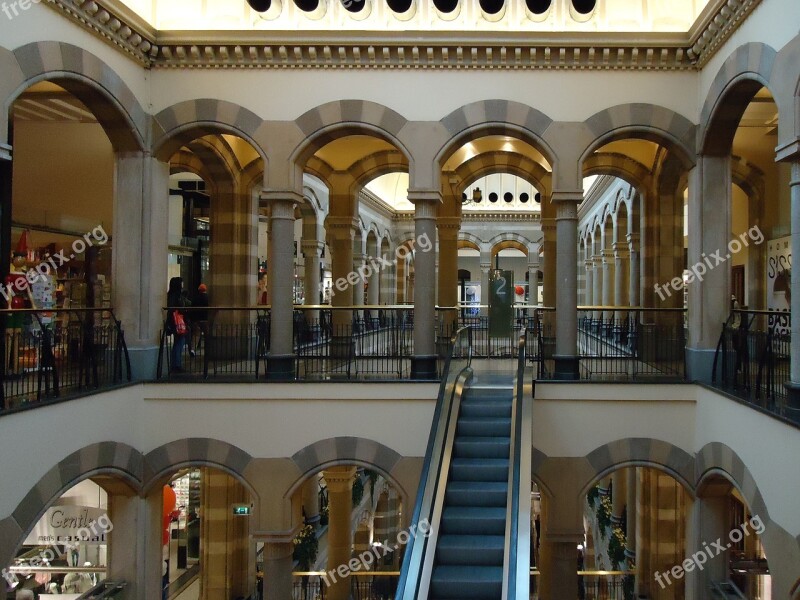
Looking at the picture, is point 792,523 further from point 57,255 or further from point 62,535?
point 57,255

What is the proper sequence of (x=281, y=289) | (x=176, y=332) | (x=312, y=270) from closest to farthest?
(x=281, y=289), (x=176, y=332), (x=312, y=270)

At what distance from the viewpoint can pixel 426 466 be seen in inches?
313

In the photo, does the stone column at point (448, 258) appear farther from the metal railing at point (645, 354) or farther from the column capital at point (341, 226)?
the metal railing at point (645, 354)

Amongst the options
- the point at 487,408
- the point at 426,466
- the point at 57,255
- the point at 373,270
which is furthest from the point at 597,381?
the point at 373,270

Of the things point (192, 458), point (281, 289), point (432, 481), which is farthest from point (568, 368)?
point (192, 458)

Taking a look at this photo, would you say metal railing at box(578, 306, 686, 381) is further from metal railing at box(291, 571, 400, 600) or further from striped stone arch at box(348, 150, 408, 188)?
metal railing at box(291, 571, 400, 600)

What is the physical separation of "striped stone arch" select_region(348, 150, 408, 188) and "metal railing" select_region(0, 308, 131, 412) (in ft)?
23.4

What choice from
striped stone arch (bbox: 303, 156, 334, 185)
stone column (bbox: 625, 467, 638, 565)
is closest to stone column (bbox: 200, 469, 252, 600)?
striped stone arch (bbox: 303, 156, 334, 185)

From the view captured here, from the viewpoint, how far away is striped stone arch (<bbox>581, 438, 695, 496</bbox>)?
9.55m

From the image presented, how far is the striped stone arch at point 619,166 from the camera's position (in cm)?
1431

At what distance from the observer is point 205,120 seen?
1024cm

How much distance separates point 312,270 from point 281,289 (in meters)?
6.98

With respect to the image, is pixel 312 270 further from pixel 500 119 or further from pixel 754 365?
pixel 754 365

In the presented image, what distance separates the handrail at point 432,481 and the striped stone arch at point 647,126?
3793 millimetres
